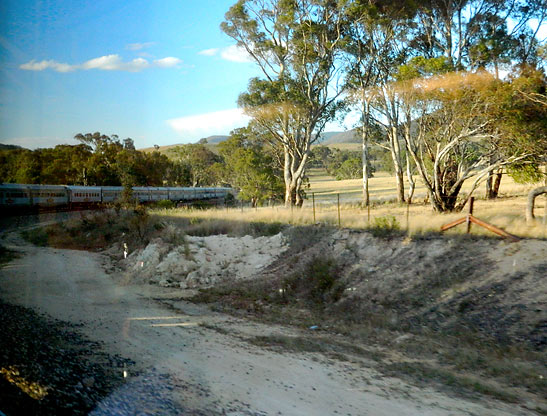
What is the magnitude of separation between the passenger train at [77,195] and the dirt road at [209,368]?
2.98 meters

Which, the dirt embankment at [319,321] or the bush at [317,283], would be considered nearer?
the dirt embankment at [319,321]

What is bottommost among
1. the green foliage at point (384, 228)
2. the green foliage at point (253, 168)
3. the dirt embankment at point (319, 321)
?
the dirt embankment at point (319, 321)

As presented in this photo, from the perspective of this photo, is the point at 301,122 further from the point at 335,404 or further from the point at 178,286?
the point at 335,404

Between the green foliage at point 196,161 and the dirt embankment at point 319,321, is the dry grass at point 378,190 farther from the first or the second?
the dirt embankment at point 319,321

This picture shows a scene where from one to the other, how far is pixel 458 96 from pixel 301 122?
1265cm

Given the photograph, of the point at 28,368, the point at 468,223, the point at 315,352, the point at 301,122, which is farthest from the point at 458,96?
the point at 28,368

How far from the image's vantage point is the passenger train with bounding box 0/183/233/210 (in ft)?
43.7

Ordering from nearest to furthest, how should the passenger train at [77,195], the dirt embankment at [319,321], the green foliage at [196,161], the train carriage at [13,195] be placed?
the dirt embankment at [319,321] < the train carriage at [13,195] < the passenger train at [77,195] < the green foliage at [196,161]

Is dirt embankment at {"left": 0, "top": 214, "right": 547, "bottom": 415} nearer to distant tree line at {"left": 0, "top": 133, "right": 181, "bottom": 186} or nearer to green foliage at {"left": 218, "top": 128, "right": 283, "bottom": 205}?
distant tree line at {"left": 0, "top": 133, "right": 181, "bottom": 186}

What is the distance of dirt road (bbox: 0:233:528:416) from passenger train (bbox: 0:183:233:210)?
2982 mm

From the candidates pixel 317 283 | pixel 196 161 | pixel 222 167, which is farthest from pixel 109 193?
pixel 317 283

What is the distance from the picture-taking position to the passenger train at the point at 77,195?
13.3 metres

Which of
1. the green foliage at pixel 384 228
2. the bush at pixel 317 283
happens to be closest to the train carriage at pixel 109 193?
the green foliage at pixel 384 228

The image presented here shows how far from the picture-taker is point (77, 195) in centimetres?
3134
